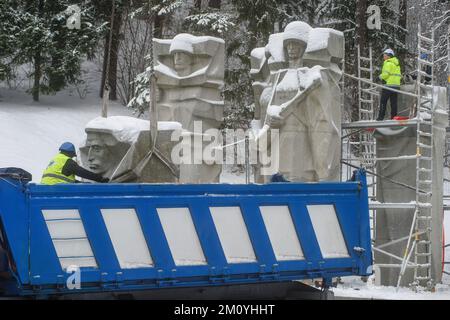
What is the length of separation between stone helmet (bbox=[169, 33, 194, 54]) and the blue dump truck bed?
8.68 m

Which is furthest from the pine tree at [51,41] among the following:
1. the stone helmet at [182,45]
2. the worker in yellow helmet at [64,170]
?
the worker in yellow helmet at [64,170]

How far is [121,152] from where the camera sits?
10.1 metres

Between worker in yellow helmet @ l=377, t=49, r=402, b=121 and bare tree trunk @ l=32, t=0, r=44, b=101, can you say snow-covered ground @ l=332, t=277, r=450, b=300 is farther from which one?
bare tree trunk @ l=32, t=0, r=44, b=101

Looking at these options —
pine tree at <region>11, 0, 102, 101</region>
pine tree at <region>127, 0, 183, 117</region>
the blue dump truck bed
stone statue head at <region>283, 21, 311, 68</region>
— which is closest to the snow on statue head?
the blue dump truck bed

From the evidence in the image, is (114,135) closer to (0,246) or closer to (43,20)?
(0,246)

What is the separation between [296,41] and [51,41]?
13337mm

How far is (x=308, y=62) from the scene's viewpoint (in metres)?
14.0

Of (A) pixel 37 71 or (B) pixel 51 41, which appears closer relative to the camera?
(B) pixel 51 41

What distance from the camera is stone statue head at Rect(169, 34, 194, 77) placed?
619 inches

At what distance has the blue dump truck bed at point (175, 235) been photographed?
6.14 meters

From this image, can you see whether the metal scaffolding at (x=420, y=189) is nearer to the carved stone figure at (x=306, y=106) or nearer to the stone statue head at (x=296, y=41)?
the carved stone figure at (x=306, y=106)

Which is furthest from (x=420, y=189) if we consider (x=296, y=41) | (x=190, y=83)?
(x=190, y=83)

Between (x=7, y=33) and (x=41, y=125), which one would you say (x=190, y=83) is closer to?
(x=41, y=125)
